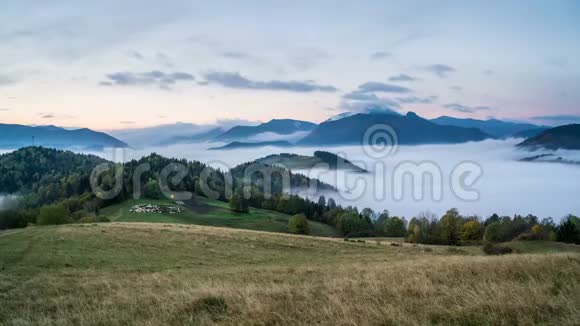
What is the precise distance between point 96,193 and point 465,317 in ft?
497

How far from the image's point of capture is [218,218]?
124125mm

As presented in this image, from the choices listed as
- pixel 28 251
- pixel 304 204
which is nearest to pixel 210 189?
pixel 304 204

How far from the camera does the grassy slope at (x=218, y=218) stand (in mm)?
110812

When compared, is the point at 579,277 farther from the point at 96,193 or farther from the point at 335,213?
the point at 96,193

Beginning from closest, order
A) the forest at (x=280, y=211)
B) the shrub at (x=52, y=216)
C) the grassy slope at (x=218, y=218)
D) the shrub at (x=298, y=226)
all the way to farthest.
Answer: the shrub at (x=52, y=216)
the forest at (x=280, y=211)
the grassy slope at (x=218, y=218)
the shrub at (x=298, y=226)

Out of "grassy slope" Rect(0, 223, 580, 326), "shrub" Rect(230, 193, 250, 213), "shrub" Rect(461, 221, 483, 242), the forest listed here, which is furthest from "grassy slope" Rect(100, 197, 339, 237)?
"grassy slope" Rect(0, 223, 580, 326)

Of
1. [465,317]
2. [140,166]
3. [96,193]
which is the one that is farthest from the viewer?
[140,166]

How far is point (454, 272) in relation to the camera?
1276 centimetres

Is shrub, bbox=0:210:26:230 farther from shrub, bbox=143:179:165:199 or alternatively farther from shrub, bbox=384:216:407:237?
shrub, bbox=384:216:407:237

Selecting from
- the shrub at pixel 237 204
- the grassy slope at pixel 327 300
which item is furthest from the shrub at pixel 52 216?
the grassy slope at pixel 327 300

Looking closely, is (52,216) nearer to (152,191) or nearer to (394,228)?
(152,191)

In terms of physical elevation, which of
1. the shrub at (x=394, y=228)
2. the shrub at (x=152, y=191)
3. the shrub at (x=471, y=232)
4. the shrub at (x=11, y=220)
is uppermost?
the shrub at (x=152, y=191)

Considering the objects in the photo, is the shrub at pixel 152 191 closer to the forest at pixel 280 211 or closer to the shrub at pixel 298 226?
the forest at pixel 280 211

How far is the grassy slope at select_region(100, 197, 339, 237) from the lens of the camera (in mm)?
110812
